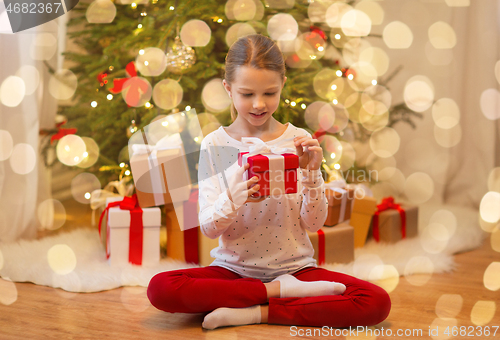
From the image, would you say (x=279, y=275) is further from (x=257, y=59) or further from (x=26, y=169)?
(x=26, y=169)

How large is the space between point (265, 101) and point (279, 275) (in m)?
0.46

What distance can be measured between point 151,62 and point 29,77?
0.53 metres

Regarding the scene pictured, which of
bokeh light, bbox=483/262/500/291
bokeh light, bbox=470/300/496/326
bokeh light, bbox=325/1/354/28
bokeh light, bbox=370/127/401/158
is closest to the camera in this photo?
bokeh light, bbox=470/300/496/326

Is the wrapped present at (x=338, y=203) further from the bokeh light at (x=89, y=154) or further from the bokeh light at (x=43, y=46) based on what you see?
the bokeh light at (x=43, y=46)

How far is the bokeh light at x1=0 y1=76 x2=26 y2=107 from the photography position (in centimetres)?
183

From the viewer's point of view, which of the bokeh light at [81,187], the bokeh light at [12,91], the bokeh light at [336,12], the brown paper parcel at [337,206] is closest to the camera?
the brown paper parcel at [337,206]

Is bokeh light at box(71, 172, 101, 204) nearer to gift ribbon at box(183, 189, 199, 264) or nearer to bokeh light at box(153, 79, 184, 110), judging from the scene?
bokeh light at box(153, 79, 184, 110)

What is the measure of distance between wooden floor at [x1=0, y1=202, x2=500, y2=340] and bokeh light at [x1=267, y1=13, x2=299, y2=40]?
112 centimetres

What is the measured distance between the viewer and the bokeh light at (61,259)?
5.04 ft

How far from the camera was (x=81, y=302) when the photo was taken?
1.30 m

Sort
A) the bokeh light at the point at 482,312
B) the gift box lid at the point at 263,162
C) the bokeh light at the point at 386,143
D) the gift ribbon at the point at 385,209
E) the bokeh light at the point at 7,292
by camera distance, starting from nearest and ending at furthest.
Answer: the gift box lid at the point at 263,162 → the bokeh light at the point at 482,312 → the bokeh light at the point at 7,292 → the gift ribbon at the point at 385,209 → the bokeh light at the point at 386,143

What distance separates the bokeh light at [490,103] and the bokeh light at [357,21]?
76cm

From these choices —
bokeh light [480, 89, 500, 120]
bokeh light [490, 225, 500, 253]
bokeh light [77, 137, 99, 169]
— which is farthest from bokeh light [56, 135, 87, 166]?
bokeh light [480, 89, 500, 120]

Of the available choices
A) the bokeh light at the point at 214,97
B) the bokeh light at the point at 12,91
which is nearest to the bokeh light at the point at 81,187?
the bokeh light at the point at 12,91
